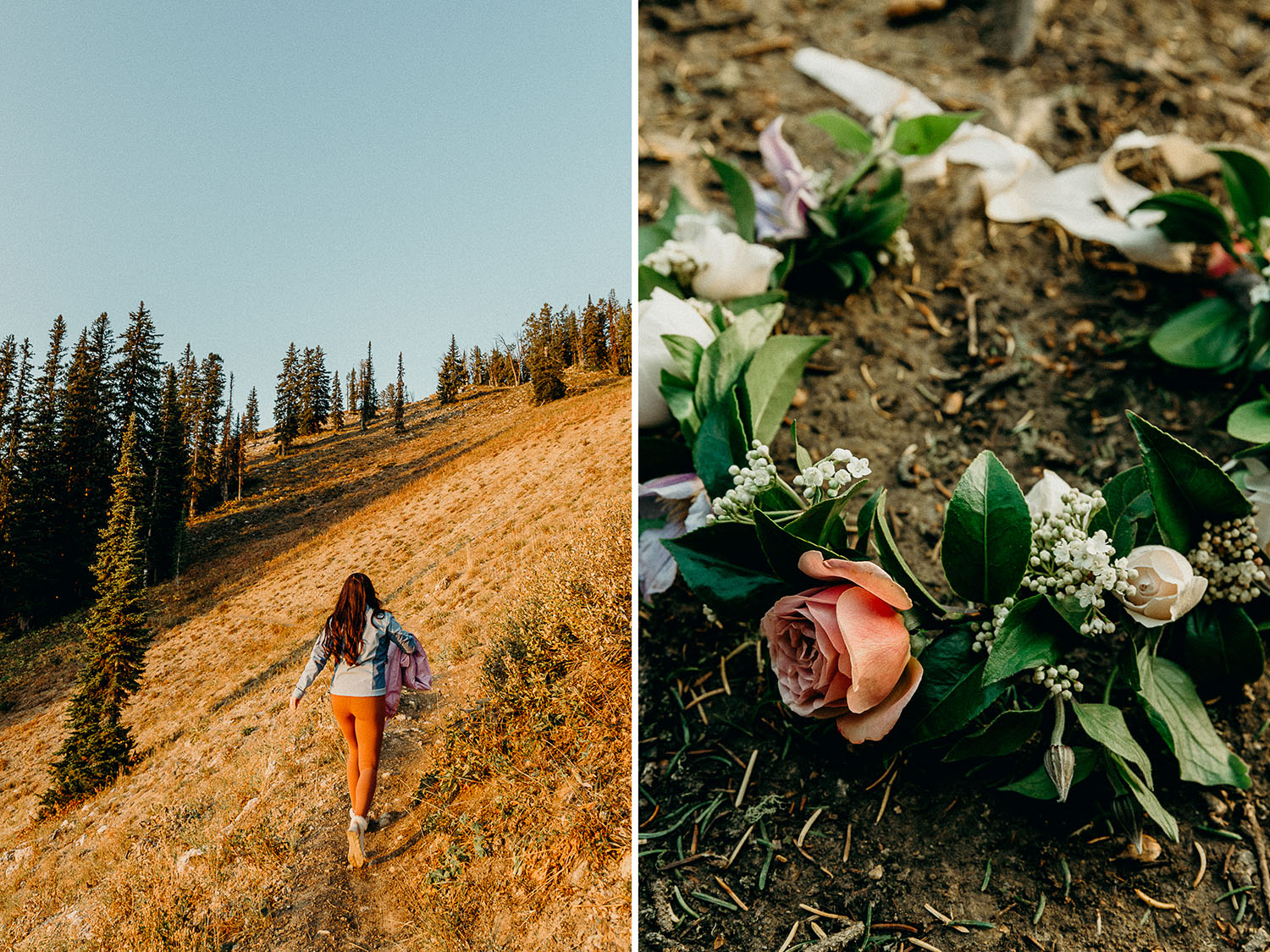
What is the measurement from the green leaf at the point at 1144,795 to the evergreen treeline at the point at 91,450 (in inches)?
46.3

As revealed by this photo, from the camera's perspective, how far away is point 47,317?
41.6 inches

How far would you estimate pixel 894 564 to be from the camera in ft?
2.85

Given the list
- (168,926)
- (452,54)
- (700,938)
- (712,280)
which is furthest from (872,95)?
(168,926)

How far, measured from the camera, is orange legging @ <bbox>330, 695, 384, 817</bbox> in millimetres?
999

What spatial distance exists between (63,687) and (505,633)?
0.56 m

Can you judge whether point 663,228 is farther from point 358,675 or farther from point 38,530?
point 38,530

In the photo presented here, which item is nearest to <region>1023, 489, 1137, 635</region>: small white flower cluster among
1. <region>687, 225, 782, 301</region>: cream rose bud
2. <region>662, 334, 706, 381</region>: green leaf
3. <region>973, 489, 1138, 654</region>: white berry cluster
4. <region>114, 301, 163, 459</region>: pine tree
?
<region>973, 489, 1138, 654</region>: white berry cluster

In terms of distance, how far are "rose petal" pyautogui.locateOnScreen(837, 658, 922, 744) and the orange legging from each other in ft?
2.01

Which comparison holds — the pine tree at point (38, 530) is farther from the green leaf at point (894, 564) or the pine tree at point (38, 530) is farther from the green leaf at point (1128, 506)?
the green leaf at point (1128, 506)

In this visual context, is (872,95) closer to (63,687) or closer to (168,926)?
(63,687)

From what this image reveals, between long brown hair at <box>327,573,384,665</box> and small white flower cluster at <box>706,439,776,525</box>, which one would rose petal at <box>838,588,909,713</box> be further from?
long brown hair at <box>327,573,384,665</box>

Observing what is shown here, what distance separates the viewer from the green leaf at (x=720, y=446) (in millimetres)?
960

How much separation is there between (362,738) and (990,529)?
839 mm

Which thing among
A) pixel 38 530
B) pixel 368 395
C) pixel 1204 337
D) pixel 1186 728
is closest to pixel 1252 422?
pixel 1204 337
